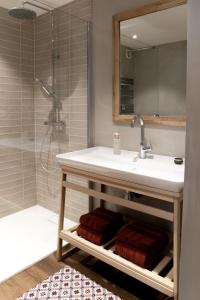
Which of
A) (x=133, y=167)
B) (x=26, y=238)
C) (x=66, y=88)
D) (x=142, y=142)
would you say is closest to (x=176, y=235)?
(x=133, y=167)

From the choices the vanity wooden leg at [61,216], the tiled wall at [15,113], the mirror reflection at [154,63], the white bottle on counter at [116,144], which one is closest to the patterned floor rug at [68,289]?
the vanity wooden leg at [61,216]

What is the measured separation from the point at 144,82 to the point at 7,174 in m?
1.75

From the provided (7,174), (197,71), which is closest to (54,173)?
(7,174)

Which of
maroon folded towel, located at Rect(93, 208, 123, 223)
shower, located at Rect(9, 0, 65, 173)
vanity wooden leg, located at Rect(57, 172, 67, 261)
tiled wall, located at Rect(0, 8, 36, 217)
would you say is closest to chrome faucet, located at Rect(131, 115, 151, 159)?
maroon folded towel, located at Rect(93, 208, 123, 223)

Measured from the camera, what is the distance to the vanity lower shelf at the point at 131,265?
57.5 inches

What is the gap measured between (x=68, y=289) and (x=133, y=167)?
0.95 m

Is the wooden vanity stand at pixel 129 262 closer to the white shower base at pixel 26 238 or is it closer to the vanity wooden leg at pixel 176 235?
the vanity wooden leg at pixel 176 235

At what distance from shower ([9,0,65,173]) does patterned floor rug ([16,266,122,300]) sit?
1.27 metres

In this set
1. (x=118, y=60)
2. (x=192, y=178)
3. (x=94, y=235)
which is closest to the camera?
(x=192, y=178)

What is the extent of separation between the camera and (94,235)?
185 centimetres

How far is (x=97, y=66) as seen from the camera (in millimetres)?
2277

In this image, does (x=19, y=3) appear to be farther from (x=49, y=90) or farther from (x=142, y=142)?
(x=142, y=142)

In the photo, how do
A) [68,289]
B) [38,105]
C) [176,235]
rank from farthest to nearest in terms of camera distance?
1. [38,105]
2. [68,289]
3. [176,235]

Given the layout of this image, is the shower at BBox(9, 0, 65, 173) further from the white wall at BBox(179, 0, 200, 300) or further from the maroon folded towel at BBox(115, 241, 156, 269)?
the white wall at BBox(179, 0, 200, 300)
